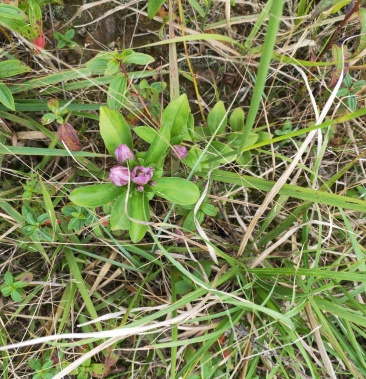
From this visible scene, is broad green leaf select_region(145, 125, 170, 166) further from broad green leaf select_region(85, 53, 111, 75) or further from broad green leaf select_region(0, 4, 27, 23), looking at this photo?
broad green leaf select_region(0, 4, 27, 23)

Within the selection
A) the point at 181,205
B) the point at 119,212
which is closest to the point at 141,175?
the point at 119,212

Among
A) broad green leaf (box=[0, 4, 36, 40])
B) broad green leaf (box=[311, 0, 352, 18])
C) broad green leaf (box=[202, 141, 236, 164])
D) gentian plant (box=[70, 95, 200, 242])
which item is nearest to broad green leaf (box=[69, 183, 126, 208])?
gentian plant (box=[70, 95, 200, 242])

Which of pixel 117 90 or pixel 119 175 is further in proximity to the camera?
pixel 117 90

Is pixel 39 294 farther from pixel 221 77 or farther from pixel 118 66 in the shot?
pixel 221 77

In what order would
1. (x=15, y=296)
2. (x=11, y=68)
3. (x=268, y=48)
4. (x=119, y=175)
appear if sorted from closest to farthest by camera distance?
(x=268, y=48)
(x=119, y=175)
(x=11, y=68)
(x=15, y=296)

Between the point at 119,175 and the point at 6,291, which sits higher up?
the point at 119,175

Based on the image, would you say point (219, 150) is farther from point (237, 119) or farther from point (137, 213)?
point (137, 213)
